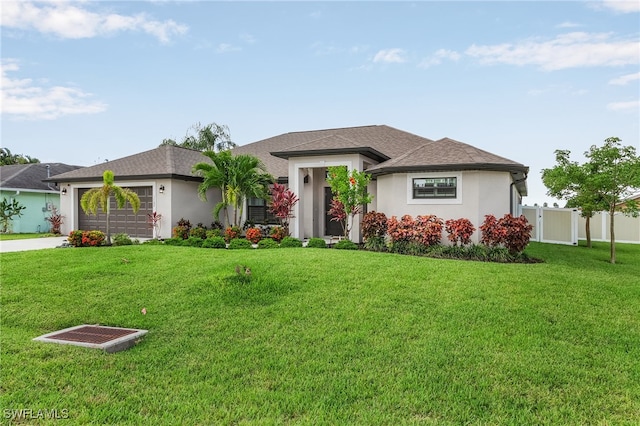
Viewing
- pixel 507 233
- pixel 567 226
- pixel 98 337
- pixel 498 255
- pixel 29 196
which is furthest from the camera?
pixel 29 196

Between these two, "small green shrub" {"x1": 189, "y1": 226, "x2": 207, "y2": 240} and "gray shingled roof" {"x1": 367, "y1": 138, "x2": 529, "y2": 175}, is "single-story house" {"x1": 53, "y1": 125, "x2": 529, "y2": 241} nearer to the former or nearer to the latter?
"gray shingled roof" {"x1": 367, "y1": 138, "x2": 529, "y2": 175}

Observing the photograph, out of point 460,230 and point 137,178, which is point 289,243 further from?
point 137,178

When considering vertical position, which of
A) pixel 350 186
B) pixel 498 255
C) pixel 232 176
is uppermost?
pixel 232 176

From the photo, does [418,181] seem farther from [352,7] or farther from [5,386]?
[5,386]

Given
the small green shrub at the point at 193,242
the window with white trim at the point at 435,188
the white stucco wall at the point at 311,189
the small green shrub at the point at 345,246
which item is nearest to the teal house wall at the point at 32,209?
the small green shrub at the point at 193,242

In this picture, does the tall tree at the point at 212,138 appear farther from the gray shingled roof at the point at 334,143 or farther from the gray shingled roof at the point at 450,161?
the gray shingled roof at the point at 450,161

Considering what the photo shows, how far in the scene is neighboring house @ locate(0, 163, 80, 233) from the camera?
22.3 m

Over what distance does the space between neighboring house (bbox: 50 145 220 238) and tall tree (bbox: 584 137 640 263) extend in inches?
621

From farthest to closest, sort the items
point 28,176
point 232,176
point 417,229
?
1. point 28,176
2. point 232,176
3. point 417,229

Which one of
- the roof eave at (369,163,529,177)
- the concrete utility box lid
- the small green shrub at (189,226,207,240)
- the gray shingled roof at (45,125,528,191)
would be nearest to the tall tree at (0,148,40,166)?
the gray shingled roof at (45,125,528,191)

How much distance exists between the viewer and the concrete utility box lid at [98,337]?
4.93 metres

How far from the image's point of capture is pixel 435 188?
1304 cm

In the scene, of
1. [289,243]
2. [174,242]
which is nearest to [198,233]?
[174,242]

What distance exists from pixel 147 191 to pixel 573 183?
18034mm
